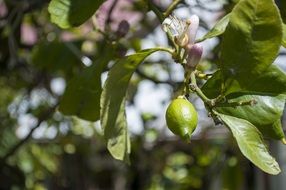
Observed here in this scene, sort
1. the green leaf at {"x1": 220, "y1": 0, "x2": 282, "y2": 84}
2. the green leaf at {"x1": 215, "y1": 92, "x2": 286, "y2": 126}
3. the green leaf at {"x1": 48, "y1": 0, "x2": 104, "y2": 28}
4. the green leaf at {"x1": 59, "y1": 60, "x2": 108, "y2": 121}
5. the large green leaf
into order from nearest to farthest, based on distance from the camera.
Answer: the green leaf at {"x1": 220, "y1": 0, "x2": 282, "y2": 84} < the green leaf at {"x1": 215, "y1": 92, "x2": 286, "y2": 126} < the green leaf at {"x1": 48, "y1": 0, "x2": 104, "y2": 28} < the green leaf at {"x1": 59, "y1": 60, "x2": 108, "y2": 121} < the large green leaf

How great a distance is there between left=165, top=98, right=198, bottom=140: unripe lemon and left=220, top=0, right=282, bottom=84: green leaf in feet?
0.22

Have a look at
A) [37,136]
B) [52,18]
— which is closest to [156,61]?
[37,136]

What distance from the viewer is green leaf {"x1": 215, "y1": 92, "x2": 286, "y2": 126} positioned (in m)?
0.87

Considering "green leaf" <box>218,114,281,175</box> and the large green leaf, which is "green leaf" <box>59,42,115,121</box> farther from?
the large green leaf

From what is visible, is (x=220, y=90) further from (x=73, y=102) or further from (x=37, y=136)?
(x=37, y=136)

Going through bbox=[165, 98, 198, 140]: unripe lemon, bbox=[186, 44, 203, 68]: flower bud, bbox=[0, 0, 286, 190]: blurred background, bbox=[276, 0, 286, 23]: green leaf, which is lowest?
bbox=[0, 0, 286, 190]: blurred background

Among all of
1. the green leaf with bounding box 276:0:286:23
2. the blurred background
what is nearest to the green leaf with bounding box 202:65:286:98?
the green leaf with bounding box 276:0:286:23

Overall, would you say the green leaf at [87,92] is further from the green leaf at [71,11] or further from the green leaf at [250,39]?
the green leaf at [250,39]

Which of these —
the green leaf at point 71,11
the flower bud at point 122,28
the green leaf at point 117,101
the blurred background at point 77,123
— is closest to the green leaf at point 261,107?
the green leaf at point 117,101

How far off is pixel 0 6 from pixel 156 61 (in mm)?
595

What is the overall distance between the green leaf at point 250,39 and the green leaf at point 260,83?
1cm

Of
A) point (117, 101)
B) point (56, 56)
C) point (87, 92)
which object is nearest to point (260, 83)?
point (117, 101)

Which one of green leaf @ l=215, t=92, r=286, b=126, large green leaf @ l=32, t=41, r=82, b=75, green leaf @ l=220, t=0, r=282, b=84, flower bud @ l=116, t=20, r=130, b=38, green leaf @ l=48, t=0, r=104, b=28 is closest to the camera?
green leaf @ l=220, t=0, r=282, b=84

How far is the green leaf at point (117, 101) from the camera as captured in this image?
0.94m
